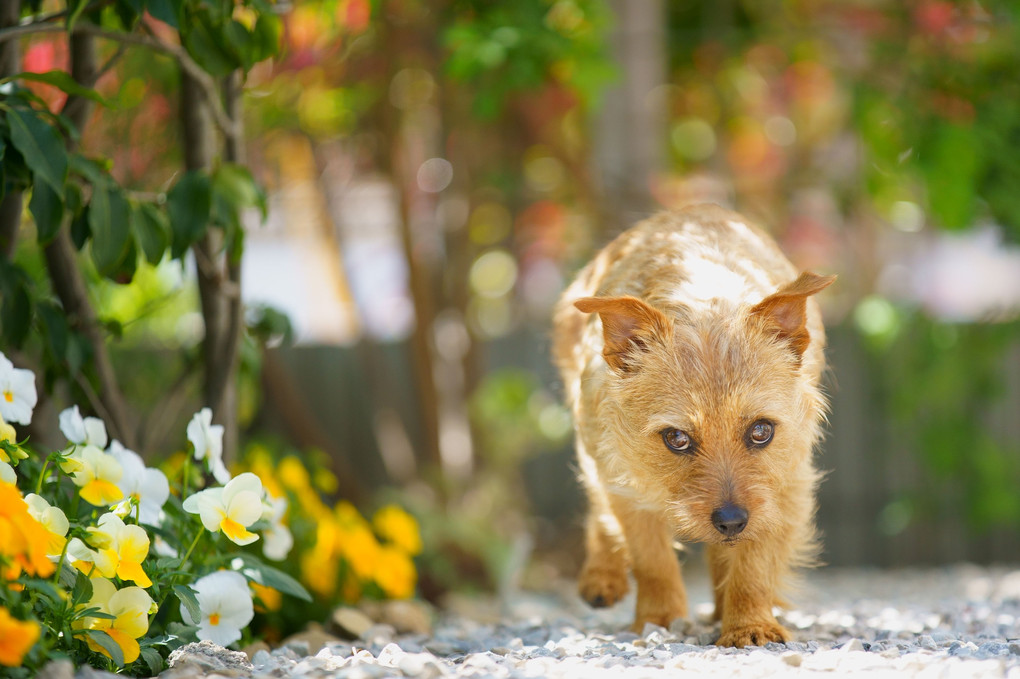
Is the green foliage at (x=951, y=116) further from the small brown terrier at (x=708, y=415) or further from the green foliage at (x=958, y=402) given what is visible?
the small brown terrier at (x=708, y=415)

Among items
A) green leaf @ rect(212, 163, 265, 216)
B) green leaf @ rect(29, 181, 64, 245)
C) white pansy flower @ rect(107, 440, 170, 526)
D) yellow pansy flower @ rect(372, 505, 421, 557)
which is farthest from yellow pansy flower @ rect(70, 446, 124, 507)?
yellow pansy flower @ rect(372, 505, 421, 557)

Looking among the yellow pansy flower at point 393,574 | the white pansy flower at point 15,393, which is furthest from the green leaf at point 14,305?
the yellow pansy flower at point 393,574

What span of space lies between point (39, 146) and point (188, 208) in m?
0.61

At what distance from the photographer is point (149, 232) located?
3.12 m

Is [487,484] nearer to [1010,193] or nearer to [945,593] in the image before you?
[945,593]

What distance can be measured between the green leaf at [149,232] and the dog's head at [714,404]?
4.76 feet

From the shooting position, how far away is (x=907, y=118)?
19.6ft

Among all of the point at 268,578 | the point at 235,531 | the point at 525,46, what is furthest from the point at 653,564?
the point at 525,46

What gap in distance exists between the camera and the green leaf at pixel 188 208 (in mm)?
3141

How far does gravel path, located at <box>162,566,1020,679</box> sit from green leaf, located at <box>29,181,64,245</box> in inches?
52.3

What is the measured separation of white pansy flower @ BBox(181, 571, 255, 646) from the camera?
2688mm

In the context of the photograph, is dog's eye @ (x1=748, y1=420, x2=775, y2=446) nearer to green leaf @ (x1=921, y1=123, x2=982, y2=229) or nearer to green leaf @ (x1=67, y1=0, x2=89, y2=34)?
green leaf @ (x1=67, y1=0, x2=89, y2=34)

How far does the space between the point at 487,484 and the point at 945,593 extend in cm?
312

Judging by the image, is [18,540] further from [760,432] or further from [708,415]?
[760,432]
